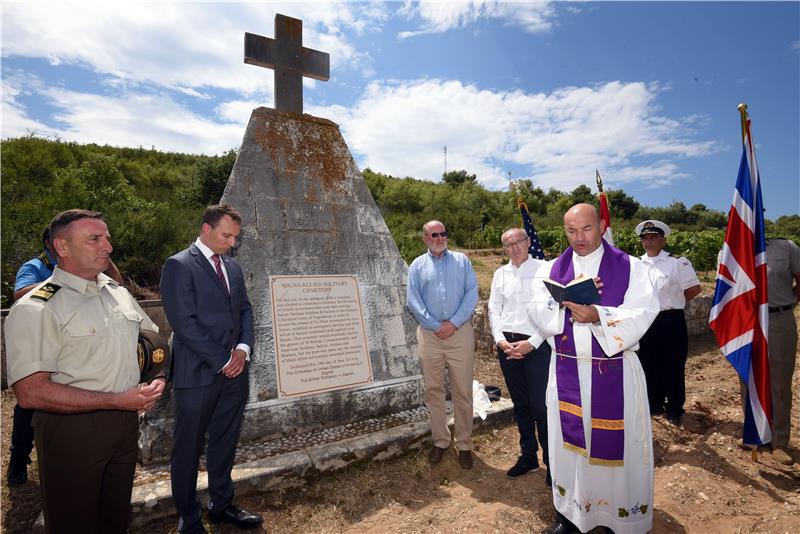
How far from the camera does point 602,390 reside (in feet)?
8.26

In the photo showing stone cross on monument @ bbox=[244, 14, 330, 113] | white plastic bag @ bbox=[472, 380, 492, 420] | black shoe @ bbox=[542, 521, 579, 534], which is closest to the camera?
black shoe @ bbox=[542, 521, 579, 534]

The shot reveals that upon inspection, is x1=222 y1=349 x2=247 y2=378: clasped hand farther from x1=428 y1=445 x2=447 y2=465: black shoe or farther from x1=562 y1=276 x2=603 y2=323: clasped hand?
x1=562 y1=276 x2=603 y2=323: clasped hand

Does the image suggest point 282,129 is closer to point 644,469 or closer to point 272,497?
point 272,497

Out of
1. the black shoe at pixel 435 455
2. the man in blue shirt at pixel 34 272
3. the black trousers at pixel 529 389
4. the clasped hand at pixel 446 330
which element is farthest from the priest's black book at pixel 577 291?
the man in blue shirt at pixel 34 272

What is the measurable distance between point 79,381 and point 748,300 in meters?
4.75

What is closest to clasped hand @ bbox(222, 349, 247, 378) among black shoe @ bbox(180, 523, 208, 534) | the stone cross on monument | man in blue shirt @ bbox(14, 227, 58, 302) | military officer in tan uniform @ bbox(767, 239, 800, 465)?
black shoe @ bbox(180, 523, 208, 534)

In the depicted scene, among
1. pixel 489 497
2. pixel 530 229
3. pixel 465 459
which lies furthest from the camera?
pixel 530 229

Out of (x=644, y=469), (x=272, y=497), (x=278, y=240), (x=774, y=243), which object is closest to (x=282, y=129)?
(x=278, y=240)

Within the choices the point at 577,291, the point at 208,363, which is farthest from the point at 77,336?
the point at 577,291

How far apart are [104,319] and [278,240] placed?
6.30 ft

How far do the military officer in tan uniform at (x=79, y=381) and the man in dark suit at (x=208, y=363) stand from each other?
0.40 m

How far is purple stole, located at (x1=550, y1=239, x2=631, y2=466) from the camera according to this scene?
8.15ft

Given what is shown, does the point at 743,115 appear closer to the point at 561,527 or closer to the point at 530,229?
the point at 530,229

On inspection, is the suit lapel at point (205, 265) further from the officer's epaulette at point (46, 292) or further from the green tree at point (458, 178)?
the green tree at point (458, 178)
